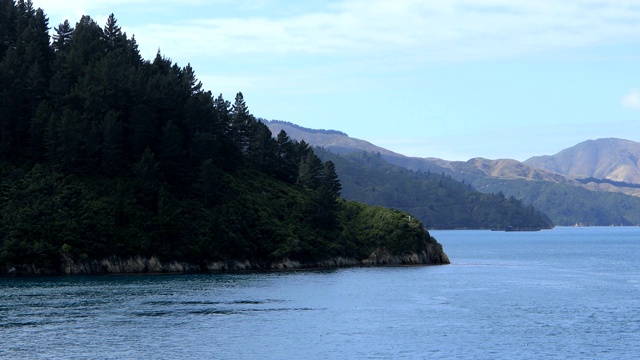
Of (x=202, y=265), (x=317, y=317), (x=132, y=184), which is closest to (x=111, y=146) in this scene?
(x=132, y=184)

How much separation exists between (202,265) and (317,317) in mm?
56468

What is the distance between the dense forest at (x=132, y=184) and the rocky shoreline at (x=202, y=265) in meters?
0.61

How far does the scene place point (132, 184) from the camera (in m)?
154

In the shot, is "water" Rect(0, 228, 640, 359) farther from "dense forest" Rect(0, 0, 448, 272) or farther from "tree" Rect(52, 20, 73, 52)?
"tree" Rect(52, 20, 73, 52)

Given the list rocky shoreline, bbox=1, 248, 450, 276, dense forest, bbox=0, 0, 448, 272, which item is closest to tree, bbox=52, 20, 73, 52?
dense forest, bbox=0, 0, 448, 272

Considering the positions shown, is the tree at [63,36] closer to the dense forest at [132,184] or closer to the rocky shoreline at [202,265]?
the dense forest at [132,184]

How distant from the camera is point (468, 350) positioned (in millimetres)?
74938

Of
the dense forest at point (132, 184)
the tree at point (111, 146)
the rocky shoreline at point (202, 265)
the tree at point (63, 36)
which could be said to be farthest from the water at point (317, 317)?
the tree at point (63, 36)

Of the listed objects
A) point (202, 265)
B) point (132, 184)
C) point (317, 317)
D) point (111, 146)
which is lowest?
point (317, 317)

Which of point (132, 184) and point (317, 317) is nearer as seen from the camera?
point (317, 317)

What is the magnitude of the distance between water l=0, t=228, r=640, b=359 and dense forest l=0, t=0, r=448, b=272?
965 cm

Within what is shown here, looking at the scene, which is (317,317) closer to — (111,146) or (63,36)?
(111,146)

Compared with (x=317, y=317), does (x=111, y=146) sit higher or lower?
higher

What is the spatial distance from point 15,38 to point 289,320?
12908 centimetres
